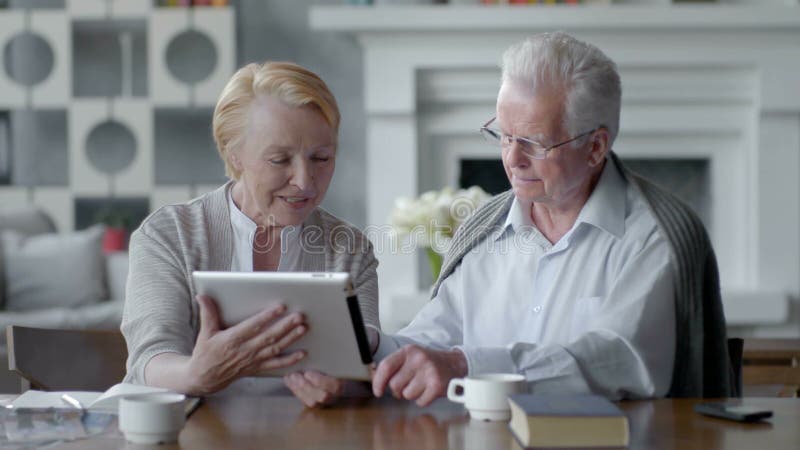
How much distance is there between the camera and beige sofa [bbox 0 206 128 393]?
438cm

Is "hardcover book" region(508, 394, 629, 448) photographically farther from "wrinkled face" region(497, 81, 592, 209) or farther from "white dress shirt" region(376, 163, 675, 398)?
"wrinkled face" region(497, 81, 592, 209)

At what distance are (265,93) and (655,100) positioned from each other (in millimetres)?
3028

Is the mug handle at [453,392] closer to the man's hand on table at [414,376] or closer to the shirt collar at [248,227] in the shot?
the man's hand on table at [414,376]

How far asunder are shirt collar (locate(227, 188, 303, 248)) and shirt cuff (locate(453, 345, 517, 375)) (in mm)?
506

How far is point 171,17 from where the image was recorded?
4902 mm

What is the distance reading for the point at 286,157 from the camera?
6.74 feet

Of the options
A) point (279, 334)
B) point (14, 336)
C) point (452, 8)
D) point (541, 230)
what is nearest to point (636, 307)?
point (541, 230)

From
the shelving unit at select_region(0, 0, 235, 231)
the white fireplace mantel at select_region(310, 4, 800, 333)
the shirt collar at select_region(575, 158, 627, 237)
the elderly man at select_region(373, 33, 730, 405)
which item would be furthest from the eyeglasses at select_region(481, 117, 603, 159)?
the shelving unit at select_region(0, 0, 235, 231)

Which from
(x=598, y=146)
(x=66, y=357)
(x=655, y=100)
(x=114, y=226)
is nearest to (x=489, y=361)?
(x=598, y=146)

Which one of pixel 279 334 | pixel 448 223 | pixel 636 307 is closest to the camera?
pixel 279 334

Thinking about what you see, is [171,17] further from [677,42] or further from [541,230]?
[541,230]

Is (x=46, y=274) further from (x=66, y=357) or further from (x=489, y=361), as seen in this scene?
(x=489, y=361)

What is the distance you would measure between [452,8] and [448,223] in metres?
1.67

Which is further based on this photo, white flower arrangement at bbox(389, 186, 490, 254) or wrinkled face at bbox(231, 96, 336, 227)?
white flower arrangement at bbox(389, 186, 490, 254)
